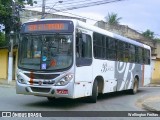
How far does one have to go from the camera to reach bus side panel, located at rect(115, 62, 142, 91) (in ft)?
62.1

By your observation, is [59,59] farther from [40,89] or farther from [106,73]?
[106,73]

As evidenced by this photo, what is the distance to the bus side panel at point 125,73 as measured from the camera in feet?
62.1

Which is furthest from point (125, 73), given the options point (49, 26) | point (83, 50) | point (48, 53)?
point (48, 53)

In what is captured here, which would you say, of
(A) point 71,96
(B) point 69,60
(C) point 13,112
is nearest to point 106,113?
(A) point 71,96

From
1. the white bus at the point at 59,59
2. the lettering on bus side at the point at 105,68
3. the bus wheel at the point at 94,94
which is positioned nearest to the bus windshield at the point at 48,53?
the white bus at the point at 59,59

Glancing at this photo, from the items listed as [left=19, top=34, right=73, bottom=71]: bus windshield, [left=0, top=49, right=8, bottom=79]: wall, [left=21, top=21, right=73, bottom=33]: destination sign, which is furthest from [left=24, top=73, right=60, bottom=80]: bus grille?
[left=0, top=49, right=8, bottom=79]: wall

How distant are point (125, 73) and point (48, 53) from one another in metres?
7.21

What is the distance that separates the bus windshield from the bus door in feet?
1.39

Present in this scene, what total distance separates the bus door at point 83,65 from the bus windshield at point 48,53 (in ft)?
1.39

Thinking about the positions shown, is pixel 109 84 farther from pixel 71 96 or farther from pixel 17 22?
pixel 17 22

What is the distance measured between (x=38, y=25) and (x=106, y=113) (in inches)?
161

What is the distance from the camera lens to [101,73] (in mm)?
16422

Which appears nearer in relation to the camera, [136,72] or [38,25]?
[38,25]

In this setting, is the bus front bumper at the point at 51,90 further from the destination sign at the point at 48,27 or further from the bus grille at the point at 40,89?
the destination sign at the point at 48,27
